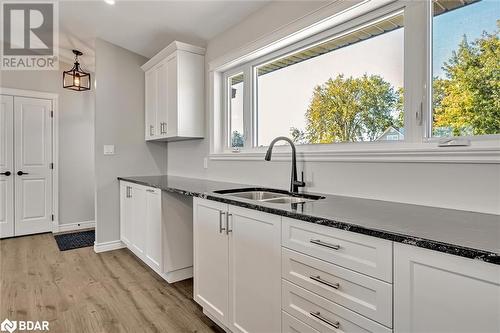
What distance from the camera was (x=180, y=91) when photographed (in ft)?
10.1

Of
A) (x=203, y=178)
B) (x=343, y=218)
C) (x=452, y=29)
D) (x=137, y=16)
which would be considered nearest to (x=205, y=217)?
(x=343, y=218)

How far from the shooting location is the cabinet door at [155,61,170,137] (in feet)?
10.8

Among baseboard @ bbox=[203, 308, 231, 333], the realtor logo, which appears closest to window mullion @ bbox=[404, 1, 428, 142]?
baseboard @ bbox=[203, 308, 231, 333]

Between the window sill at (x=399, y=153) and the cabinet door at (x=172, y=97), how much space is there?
115 cm

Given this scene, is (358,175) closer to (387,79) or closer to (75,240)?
(387,79)

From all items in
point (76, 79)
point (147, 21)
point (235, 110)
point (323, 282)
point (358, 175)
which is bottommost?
point (323, 282)

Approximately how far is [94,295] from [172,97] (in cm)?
198

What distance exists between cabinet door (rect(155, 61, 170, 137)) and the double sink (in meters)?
1.41

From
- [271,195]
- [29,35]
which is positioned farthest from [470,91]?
[29,35]

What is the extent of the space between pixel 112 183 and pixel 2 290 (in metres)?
1.50

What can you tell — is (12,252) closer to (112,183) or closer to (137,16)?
(112,183)

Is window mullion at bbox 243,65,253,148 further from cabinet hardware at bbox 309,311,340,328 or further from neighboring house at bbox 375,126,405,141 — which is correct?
cabinet hardware at bbox 309,311,340,328

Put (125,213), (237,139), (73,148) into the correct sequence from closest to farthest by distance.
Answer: (237,139) < (125,213) < (73,148)

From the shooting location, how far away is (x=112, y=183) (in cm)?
375
